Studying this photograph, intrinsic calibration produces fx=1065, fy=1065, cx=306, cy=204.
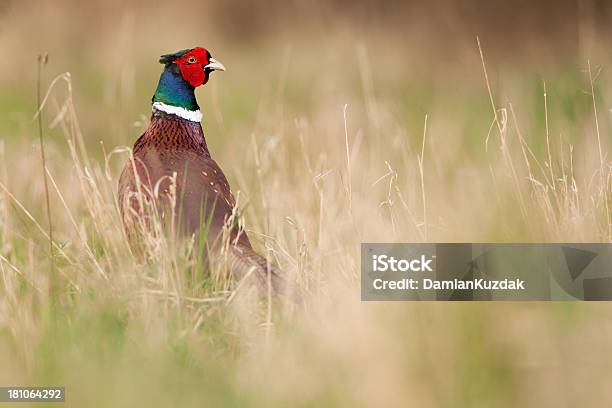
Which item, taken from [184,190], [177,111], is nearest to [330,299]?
[184,190]

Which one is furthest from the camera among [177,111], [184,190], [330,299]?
[177,111]

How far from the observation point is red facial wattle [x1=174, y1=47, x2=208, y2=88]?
424 centimetres

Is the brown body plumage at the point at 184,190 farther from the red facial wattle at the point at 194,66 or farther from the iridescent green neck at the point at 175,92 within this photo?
the red facial wattle at the point at 194,66

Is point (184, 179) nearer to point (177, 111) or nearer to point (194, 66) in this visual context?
point (177, 111)

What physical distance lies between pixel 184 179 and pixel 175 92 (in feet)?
1.63

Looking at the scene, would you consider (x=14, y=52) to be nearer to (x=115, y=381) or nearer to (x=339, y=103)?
(x=339, y=103)

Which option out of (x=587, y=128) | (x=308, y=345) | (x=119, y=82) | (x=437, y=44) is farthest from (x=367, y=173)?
(x=437, y=44)

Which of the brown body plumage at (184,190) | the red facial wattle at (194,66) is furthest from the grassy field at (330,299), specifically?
the red facial wattle at (194,66)

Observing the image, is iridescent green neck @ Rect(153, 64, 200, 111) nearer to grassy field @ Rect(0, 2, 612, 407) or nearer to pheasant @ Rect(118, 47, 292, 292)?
pheasant @ Rect(118, 47, 292, 292)

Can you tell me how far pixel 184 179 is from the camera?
12.8ft

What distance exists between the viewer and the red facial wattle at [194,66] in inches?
167

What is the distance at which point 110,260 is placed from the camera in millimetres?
3756

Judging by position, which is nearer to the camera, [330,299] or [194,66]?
[330,299]

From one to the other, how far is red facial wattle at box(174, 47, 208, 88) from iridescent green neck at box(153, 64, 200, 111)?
22 mm
